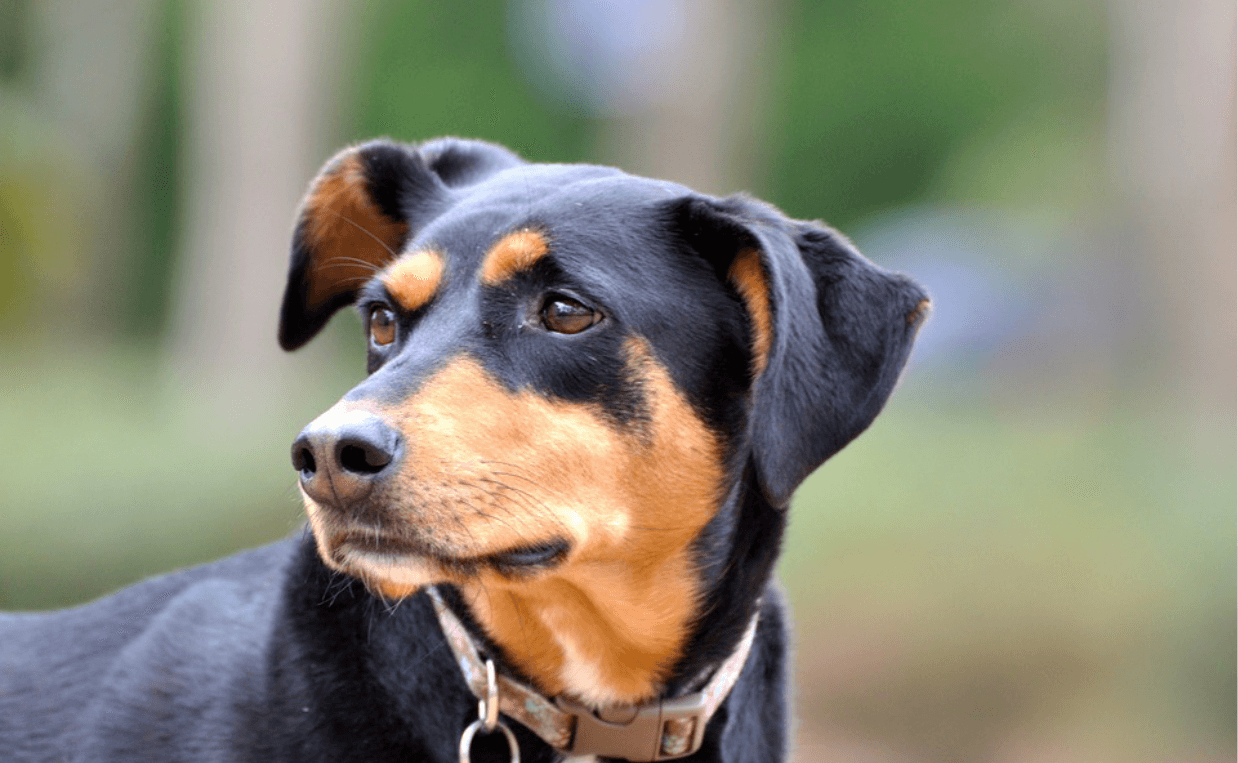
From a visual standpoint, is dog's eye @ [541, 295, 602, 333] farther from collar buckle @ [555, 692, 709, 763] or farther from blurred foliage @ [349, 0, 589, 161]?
blurred foliage @ [349, 0, 589, 161]

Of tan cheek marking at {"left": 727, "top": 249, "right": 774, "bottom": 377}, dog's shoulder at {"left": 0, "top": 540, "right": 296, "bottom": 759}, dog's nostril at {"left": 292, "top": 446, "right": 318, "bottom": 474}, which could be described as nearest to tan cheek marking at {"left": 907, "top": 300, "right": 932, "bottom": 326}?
tan cheek marking at {"left": 727, "top": 249, "right": 774, "bottom": 377}

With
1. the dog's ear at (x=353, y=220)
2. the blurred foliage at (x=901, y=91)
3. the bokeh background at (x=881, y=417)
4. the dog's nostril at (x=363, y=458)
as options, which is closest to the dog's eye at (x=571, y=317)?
the dog's nostril at (x=363, y=458)

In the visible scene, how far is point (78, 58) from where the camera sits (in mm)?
21844

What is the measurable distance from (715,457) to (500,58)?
89.7 ft

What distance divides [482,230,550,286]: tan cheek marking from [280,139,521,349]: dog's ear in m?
0.56

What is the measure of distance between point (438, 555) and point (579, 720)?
567 mm

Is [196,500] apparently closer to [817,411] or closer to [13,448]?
[13,448]

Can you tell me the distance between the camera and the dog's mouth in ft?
9.82

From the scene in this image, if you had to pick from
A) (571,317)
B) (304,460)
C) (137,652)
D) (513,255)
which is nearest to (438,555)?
(304,460)

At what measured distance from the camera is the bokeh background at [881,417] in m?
7.77

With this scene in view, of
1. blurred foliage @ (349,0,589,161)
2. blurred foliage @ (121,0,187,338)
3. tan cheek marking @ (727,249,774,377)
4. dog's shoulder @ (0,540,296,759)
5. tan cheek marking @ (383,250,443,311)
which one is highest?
tan cheek marking @ (727,249,774,377)

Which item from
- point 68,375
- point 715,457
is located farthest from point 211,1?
point 715,457

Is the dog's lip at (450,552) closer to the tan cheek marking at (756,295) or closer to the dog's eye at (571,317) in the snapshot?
the dog's eye at (571,317)

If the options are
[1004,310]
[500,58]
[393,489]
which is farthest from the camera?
[500,58]
